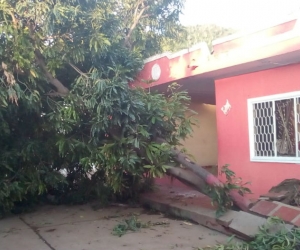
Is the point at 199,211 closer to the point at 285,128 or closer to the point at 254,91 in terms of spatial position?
the point at 285,128

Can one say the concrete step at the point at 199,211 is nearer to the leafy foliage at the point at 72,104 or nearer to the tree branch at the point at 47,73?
the leafy foliage at the point at 72,104

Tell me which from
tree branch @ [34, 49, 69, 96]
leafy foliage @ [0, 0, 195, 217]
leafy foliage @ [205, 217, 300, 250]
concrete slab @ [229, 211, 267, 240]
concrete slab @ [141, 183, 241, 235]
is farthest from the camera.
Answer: tree branch @ [34, 49, 69, 96]

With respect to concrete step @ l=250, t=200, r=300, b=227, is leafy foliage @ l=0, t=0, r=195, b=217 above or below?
above

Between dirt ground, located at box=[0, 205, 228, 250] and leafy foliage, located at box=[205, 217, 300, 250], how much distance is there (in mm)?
667

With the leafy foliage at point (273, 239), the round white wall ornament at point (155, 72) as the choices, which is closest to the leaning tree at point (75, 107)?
the round white wall ornament at point (155, 72)

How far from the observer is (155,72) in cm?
963

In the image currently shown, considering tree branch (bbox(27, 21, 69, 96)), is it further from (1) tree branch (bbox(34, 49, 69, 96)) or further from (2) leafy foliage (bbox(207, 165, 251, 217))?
(2) leafy foliage (bbox(207, 165, 251, 217))

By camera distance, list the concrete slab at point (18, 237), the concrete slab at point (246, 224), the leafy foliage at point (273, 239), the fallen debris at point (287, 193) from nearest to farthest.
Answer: the leafy foliage at point (273, 239) → the concrete slab at point (246, 224) → the concrete slab at point (18, 237) → the fallen debris at point (287, 193)

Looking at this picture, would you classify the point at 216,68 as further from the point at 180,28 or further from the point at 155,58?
the point at 180,28

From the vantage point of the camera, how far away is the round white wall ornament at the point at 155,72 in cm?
957

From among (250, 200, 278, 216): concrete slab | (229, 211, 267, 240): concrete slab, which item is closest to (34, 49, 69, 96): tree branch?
(229, 211, 267, 240): concrete slab

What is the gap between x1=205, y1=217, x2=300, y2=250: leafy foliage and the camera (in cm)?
537

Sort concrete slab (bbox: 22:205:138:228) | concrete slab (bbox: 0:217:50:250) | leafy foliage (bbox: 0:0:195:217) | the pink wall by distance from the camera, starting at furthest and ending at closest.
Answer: concrete slab (bbox: 22:205:138:228) < the pink wall < leafy foliage (bbox: 0:0:195:217) < concrete slab (bbox: 0:217:50:250)

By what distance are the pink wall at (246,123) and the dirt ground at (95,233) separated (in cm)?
171
